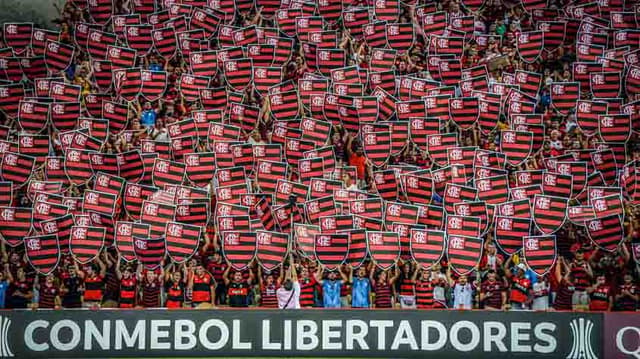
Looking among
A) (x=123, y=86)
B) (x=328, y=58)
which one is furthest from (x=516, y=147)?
(x=123, y=86)

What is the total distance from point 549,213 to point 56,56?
1397 centimetres

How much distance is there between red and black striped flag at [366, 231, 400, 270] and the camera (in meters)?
23.8

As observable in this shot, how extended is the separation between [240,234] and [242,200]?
4.86 ft

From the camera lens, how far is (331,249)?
23.9 metres

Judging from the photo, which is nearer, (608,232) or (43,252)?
(43,252)

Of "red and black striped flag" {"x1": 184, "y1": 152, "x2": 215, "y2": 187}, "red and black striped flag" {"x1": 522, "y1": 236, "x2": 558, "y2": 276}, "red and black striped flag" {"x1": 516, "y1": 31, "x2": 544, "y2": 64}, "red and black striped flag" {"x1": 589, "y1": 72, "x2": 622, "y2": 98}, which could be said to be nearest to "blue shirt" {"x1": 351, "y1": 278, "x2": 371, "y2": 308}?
"red and black striped flag" {"x1": 522, "y1": 236, "x2": 558, "y2": 276}

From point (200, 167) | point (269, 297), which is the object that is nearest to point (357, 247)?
point (269, 297)

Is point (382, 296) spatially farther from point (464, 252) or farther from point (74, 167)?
point (74, 167)

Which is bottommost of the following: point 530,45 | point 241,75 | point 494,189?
point 494,189

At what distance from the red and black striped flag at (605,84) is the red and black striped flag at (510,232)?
6.17 m

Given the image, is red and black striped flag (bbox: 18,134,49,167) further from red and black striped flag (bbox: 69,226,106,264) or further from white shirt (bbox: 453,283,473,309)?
white shirt (bbox: 453,283,473,309)

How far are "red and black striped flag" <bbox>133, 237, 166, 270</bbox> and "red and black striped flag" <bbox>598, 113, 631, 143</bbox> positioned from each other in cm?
1092

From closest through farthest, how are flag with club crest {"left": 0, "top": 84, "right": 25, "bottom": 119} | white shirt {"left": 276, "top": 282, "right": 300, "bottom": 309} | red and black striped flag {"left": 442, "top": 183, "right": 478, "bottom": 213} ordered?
1. white shirt {"left": 276, "top": 282, "right": 300, "bottom": 309}
2. red and black striped flag {"left": 442, "top": 183, "right": 478, "bottom": 213}
3. flag with club crest {"left": 0, "top": 84, "right": 25, "bottom": 119}

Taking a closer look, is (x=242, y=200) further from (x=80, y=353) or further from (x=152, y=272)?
(x=80, y=353)
